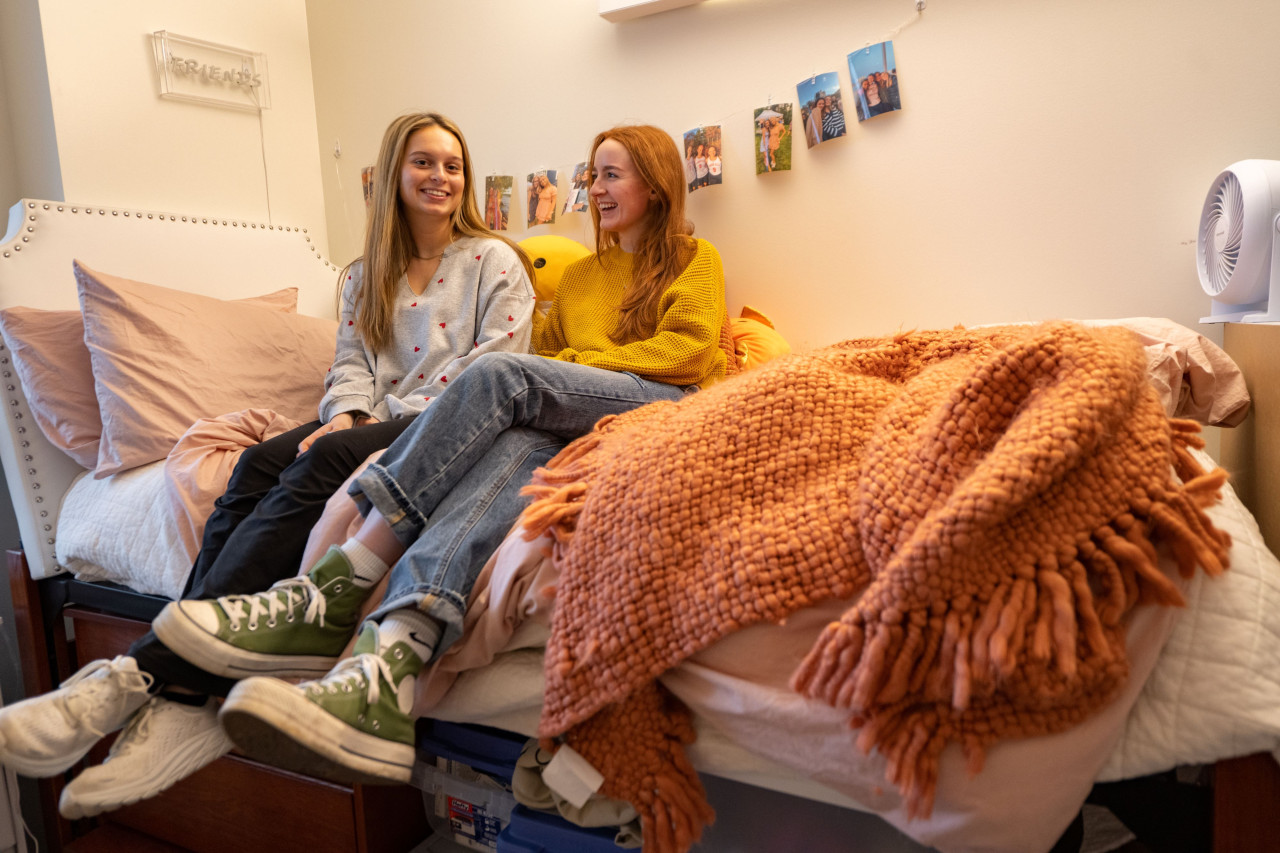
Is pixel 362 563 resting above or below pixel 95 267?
below

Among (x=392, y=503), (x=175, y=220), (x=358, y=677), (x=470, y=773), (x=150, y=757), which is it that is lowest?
(x=470, y=773)

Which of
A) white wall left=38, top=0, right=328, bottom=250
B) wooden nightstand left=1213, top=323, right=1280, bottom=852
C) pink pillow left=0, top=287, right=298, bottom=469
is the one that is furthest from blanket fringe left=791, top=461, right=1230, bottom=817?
white wall left=38, top=0, right=328, bottom=250

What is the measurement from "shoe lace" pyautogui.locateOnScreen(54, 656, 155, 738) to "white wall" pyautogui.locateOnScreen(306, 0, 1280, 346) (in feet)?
4.49

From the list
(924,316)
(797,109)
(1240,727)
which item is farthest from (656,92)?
(1240,727)

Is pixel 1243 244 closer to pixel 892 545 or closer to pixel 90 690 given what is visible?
pixel 892 545

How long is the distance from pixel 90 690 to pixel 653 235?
3.89ft

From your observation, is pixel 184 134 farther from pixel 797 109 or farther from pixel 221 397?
pixel 797 109

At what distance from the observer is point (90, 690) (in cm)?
93

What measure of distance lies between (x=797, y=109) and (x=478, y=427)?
107cm

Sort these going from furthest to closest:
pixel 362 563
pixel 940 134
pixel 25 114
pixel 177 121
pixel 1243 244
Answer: pixel 177 121, pixel 25 114, pixel 940 134, pixel 1243 244, pixel 362 563

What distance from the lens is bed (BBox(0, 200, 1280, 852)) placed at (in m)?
0.69

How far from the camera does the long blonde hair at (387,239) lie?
5.41 feet

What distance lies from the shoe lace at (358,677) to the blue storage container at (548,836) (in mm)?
240

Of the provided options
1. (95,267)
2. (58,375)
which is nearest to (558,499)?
(58,375)
